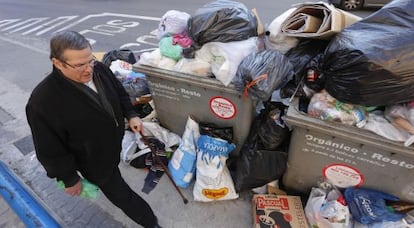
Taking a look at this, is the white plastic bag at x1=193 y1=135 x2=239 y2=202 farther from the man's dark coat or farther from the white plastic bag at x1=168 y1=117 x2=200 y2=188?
the man's dark coat

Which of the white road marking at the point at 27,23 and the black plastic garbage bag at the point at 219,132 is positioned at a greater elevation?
the black plastic garbage bag at the point at 219,132

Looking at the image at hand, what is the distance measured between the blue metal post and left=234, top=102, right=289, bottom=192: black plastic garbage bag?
4.37 ft

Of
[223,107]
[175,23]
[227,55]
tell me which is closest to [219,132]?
[223,107]

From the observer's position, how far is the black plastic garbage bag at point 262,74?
1.70 metres

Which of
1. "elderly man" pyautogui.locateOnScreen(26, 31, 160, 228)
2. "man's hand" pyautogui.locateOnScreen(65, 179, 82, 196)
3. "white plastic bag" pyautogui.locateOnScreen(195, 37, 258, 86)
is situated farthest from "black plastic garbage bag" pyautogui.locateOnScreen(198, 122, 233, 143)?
"man's hand" pyautogui.locateOnScreen(65, 179, 82, 196)

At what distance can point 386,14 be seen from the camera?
1.54 meters

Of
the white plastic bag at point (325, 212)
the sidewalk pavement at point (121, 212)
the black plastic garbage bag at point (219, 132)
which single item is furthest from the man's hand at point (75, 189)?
the white plastic bag at point (325, 212)

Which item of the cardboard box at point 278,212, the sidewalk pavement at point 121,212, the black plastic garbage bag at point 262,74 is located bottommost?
the sidewalk pavement at point 121,212

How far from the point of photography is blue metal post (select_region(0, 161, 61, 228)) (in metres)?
1.20

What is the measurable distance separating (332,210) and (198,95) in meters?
1.30

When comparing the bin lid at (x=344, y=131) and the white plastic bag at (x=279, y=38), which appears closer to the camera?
the bin lid at (x=344, y=131)

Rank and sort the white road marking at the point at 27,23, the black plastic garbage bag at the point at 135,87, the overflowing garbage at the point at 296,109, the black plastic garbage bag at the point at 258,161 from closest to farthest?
the overflowing garbage at the point at 296,109 < the black plastic garbage bag at the point at 258,161 < the black plastic garbage bag at the point at 135,87 < the white road marking at the point at 27,23

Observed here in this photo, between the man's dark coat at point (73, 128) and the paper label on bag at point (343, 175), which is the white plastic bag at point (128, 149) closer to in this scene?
the man's dark coat at point (73, 128)

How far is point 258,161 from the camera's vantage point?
199cm
